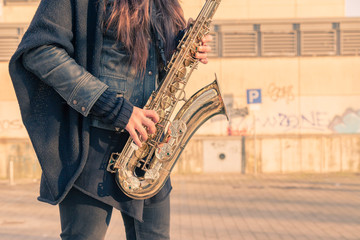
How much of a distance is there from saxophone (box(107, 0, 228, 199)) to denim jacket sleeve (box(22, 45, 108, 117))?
0.26 meters

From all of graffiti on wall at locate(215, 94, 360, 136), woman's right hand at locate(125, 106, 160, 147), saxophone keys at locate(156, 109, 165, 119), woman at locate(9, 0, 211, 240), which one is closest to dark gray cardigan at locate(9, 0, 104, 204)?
woman at locate(9, 0, 211, 240)

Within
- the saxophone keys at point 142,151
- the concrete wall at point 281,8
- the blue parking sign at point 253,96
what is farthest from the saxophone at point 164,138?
the concrete wall at point 281,8

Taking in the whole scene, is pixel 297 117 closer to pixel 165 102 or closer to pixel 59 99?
pixel 165 102

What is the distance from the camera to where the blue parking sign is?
1304 centimetres

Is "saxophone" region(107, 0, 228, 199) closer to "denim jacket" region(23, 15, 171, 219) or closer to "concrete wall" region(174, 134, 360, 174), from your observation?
"denim jacket" region(23, 15, 171, 219)

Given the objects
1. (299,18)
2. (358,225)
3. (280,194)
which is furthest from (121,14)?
(299,18)

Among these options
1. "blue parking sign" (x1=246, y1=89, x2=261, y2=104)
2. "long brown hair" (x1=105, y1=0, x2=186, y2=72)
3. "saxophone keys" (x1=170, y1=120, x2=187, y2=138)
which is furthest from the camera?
"blue parking sign" (x1=246, y1=89, x2=261, y2=104)

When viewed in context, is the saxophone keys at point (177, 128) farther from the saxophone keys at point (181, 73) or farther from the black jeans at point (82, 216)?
the black jeans at point (82, 216)

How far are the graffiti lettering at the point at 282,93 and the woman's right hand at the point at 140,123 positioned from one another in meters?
12.4

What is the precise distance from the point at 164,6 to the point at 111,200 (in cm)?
89

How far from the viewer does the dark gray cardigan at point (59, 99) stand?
1.80 metres

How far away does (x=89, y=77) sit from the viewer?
1.82 metres

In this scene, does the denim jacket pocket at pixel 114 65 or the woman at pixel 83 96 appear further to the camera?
the denim jacket pocket at pixel 114 65

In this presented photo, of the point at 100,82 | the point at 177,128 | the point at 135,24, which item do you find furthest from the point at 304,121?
the point at 100,82
